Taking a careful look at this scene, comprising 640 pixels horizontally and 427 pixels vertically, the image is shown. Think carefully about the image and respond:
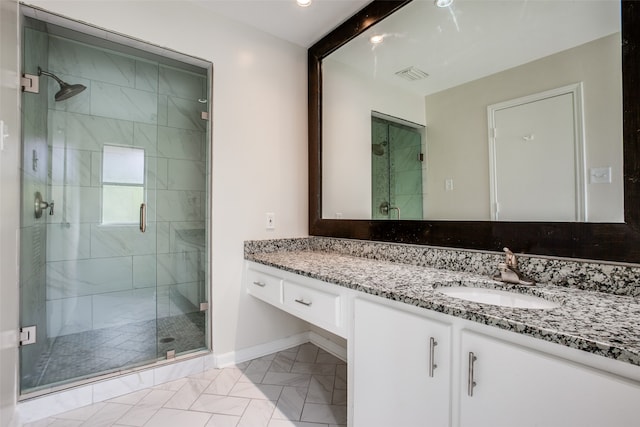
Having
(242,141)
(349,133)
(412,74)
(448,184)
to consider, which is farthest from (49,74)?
(448,184)

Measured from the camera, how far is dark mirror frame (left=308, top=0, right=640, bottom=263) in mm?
995

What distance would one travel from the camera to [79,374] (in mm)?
1669

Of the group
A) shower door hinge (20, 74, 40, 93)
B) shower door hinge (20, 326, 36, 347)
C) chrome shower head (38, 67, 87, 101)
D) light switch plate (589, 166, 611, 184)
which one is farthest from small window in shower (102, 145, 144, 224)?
light switch plate (589, 166, 611, 184)

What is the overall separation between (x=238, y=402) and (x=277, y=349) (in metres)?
0.64

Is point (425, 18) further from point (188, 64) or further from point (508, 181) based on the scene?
point (188, 64)

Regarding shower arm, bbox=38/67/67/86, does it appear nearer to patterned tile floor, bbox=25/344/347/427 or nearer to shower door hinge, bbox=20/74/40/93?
shower door hinge, bbox=20/74/40/93

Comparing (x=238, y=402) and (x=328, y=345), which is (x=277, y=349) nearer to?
(x=328, y=345)

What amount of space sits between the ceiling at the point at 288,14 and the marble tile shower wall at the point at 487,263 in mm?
1516

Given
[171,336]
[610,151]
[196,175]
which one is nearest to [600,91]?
[610,151]

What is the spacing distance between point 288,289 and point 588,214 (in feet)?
4.39

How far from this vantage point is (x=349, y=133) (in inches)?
84.8

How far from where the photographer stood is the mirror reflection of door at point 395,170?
1671 mm

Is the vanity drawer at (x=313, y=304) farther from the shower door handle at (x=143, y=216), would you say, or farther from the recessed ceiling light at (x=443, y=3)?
the recessed ceiling light at (x=443, y=3)

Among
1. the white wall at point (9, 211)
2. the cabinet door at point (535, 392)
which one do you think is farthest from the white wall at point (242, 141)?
the cabinet door at point (535, 392)
